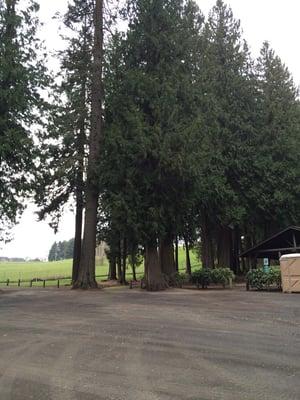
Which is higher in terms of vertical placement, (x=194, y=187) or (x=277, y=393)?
(x=194, y=187)

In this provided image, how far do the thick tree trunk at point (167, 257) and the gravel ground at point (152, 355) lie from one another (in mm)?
17087

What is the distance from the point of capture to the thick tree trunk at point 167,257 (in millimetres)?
32438

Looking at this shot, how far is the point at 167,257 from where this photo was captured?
33.2 metres

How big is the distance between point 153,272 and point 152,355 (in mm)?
18409

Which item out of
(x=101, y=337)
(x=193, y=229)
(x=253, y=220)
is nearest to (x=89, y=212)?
(x=193, y=229)

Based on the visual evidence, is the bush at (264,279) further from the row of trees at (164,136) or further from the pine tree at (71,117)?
the pine tree at (71,117)

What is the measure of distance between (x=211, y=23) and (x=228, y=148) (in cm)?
1207

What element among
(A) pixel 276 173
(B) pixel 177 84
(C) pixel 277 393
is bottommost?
(C) pixel 277 393

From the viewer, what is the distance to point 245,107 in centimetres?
3756

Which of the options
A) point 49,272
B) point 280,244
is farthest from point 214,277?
point 49,272

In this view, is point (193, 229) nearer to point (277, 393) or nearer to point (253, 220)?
point (253, 220)

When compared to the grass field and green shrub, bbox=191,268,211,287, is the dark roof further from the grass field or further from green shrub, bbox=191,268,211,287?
the grass field

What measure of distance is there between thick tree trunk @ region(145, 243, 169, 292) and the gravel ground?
36.2 ft

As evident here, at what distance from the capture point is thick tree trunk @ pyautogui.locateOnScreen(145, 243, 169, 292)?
1039 inches
